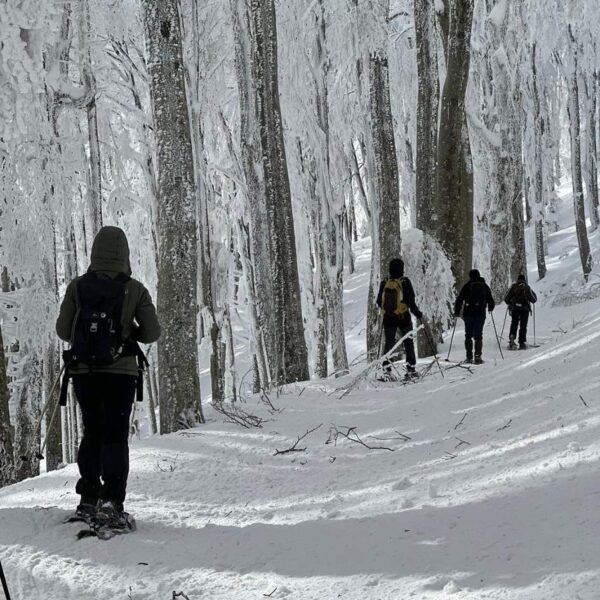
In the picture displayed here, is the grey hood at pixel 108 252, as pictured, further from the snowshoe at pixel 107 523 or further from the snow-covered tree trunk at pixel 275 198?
the snow-covered tree trunk at pixel 275 198

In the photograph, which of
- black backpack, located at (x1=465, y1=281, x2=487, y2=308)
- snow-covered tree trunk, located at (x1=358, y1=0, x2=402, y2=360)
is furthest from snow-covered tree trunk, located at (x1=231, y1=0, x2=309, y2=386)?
black backpack, located at (x1=465, y1=281, x2=487, y2=308)

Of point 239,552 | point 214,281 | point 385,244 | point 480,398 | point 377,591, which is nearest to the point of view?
point 377,591

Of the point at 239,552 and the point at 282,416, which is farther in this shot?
the point at 282,416

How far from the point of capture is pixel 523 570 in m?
2.71

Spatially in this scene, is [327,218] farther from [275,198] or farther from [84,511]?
[84,511]

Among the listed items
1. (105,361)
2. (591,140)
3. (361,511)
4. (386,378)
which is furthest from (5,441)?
(591,140)

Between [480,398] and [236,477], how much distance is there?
288 centimetres

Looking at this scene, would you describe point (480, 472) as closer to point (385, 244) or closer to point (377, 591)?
point (377, 591)

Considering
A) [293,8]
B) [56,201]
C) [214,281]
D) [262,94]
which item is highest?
[293,8]

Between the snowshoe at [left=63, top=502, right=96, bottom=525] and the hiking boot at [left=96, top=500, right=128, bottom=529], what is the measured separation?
10 centimetres

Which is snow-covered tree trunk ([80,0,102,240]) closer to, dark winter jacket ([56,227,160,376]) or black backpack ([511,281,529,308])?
black backpack ([511,281,529,308])

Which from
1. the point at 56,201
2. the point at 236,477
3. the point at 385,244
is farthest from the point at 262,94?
the point at 236,477

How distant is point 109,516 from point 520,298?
1012 cm

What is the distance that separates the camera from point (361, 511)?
4090 mm
